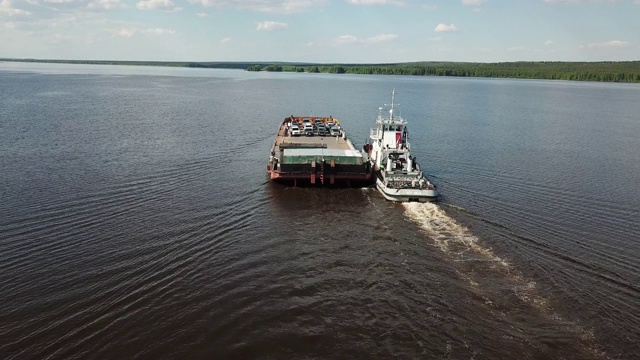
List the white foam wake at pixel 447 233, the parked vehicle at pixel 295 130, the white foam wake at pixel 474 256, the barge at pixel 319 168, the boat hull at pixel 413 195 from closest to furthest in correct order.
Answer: the white foam wake at pixel 474 256, the white foam wake at pixel 447 233, the boat hull at pixel 413 195, the barge at pixel 319 168, the parked vehicle at pixel 295 130

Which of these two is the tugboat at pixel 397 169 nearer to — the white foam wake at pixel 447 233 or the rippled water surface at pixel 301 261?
the white foam wake at pixel 447 233

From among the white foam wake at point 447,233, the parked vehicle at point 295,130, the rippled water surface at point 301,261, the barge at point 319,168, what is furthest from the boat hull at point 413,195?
the parked vehicle at point 295,130

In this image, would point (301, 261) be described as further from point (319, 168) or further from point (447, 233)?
point (319, 168)

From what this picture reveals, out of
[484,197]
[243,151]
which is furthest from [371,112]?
[484,197]

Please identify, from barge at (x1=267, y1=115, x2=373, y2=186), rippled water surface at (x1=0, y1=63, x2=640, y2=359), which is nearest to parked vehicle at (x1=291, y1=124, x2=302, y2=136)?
rippled water surface at (x1=0, y1=63, x2=640, y2=359)

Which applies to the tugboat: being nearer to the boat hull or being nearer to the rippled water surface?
the boat hull

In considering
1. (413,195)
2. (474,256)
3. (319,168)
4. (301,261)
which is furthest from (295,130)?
(474,256)
